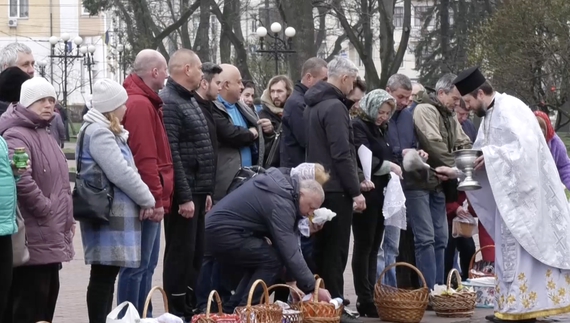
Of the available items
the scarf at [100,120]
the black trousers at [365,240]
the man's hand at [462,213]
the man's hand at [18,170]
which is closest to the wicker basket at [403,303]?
the black trousers at [365,240]

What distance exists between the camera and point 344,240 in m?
9.31

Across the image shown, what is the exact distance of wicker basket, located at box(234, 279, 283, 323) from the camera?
7.55 metres

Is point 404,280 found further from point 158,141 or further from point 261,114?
point 158,141

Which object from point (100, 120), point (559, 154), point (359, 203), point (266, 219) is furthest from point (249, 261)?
point (559, 154)

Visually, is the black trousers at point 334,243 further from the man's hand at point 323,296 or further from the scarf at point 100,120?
the scarf at point 100,120

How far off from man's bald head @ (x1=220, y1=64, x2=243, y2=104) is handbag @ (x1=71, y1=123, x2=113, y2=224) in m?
2.21

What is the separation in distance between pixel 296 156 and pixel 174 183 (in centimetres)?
152

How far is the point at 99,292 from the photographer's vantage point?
7.80m

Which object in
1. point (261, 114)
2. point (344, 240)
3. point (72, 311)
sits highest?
point (261, 114)

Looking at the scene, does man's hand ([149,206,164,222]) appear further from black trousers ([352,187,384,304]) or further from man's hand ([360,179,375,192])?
black trousers ([352,187,384,304])

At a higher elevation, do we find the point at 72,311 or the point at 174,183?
the point at 174,183

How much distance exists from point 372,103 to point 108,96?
8.60 feet

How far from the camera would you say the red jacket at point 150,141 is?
8133 mm

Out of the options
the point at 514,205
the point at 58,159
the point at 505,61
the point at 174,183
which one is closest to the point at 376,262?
the point at 514,205
